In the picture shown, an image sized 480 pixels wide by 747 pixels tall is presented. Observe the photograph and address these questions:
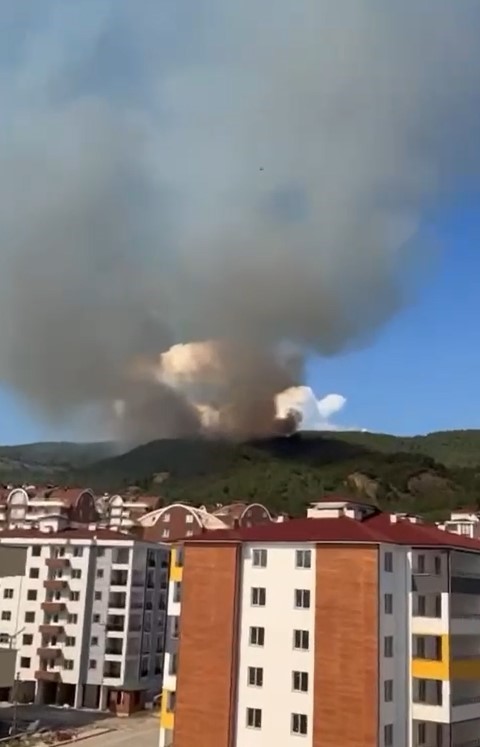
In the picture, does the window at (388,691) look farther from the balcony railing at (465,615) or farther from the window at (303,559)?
the window at (303,559)

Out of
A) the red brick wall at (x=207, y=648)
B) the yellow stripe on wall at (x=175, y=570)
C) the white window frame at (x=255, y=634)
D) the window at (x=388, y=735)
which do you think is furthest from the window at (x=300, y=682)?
the yellow stripe on wall at (x=175, y=570)

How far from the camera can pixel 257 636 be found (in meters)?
30.0

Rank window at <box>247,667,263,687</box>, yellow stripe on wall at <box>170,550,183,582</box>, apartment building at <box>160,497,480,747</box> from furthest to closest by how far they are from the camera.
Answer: yellow stripe on wall at <box>170,550,183,582</box>
window at <box>247,667,263,687</box>
apartment building at <box>160,497,480,747</box>

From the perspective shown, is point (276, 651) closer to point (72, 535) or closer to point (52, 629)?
point (52, 629)

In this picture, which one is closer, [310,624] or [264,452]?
[310,624]

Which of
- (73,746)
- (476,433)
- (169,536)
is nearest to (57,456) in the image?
(476,433)

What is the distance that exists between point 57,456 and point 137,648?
145372 millimetres

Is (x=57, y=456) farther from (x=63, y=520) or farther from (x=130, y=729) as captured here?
(x=130, y=729)

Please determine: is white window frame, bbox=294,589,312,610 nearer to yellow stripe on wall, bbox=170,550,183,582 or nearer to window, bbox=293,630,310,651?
window, bbox=293,630,310,651

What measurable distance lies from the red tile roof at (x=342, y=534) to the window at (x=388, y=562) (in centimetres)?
52

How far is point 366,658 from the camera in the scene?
27.8 meters

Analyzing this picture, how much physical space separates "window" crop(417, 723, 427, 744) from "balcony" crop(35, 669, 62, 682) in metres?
29.0

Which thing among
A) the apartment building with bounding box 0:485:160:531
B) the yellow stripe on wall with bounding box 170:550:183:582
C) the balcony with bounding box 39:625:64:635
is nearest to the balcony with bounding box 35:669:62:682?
the balcony with bounding box 39:625:64:635

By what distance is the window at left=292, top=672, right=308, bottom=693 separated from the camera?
93.4ft
